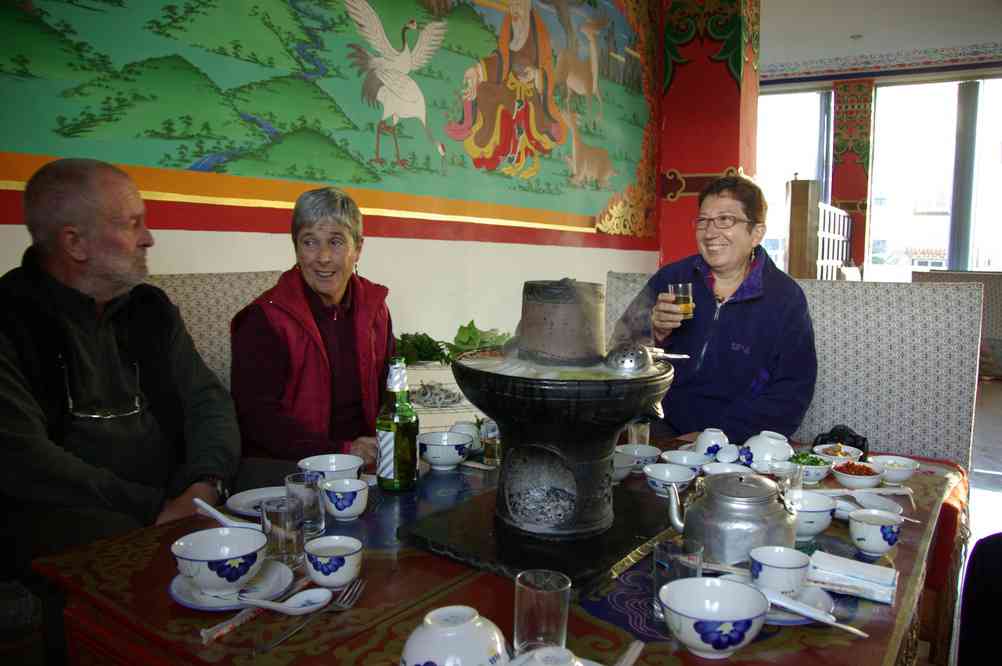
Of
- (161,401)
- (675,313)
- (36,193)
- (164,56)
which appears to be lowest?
(161,401)

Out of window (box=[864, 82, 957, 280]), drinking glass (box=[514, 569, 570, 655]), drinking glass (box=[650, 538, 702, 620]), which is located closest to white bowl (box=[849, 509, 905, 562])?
drinking glass (box=[650, 538, 702, 620])

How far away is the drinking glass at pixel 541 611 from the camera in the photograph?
0.91 meters

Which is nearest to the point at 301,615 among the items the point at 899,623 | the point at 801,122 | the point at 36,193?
the point at 899,623

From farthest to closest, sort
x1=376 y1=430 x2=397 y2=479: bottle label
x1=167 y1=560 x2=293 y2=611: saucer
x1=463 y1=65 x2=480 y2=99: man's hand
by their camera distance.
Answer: x1=463 y1=65 x2=480 y2=99: man's hand < x1=376 y1=430 x2=397 y2=479: bottle label < x1=167 y1=560 x2=293 y2=611: saucer

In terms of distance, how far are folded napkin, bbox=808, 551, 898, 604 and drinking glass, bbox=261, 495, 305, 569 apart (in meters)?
0.83

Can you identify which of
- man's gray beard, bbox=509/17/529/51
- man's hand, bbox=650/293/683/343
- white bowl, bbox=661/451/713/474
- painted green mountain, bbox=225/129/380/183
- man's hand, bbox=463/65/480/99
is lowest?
white bowl, bbox=661/451/713/474

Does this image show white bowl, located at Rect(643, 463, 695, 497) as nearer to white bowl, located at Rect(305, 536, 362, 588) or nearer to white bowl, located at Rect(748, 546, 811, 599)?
white bowl, located at Rect(748, 546, 811, 599)

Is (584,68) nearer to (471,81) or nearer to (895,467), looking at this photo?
(471,81)

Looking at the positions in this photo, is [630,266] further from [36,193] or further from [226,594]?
[226,594]

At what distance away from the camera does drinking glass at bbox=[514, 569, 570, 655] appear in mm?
911

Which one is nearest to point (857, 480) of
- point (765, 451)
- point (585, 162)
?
point (765, 451)

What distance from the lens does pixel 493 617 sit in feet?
3.40

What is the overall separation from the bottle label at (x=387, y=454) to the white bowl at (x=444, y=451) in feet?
0.61

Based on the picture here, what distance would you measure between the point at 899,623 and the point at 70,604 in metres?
1.26
